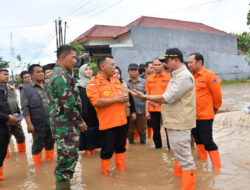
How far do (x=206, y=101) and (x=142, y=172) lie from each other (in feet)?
5.21

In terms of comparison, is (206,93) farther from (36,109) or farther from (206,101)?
(36,109)

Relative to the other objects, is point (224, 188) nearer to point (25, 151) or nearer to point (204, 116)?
point (204, 116)

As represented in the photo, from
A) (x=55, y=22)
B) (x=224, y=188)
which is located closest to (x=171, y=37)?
(x=55, y=22)

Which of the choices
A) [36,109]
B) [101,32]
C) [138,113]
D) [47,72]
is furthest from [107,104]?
[101,32]

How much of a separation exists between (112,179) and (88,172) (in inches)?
24.5

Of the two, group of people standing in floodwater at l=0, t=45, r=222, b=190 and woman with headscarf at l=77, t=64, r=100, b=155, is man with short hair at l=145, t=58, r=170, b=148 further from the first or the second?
woman with headscarf at l=77, t=64, r=100, b=155

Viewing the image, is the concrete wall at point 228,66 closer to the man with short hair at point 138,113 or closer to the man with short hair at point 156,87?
the man with short hair at point 138,113

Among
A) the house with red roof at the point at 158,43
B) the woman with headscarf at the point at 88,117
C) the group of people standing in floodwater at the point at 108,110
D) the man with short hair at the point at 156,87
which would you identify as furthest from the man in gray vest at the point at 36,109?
the house with red roof at the point at 158,43

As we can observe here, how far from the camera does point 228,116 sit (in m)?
7.74

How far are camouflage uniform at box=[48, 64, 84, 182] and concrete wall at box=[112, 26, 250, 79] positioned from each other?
13.5m

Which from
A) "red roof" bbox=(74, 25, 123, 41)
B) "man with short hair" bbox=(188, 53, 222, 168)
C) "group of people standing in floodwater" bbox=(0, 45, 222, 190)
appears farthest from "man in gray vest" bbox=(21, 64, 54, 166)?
"red roof" bbox=(74, 25, 123, 41)

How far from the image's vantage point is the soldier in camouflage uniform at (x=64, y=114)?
2934 mm

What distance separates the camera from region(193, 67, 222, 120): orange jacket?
3.82 m

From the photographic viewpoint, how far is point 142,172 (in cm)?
400
